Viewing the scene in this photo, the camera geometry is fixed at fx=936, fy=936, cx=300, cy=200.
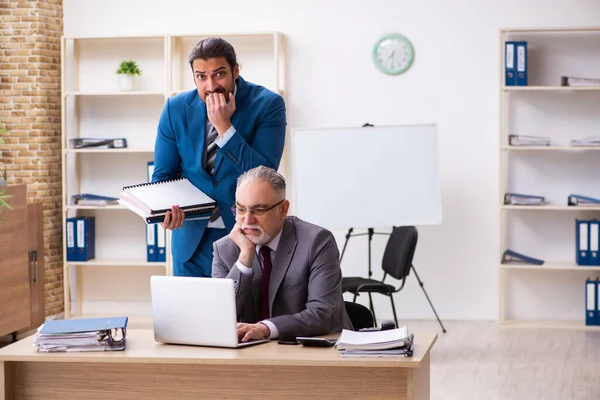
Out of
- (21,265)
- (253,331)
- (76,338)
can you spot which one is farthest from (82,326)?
(21,265)

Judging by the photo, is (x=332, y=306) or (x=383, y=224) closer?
(x=332, y=306)

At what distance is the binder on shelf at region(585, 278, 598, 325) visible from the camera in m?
7.18

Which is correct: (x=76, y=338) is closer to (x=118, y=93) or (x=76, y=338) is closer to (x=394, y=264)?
(x=394, y=264)

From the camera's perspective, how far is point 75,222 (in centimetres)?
782

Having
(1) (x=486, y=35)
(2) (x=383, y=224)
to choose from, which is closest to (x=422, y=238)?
(2) (x=383, y=224)

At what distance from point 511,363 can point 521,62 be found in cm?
240

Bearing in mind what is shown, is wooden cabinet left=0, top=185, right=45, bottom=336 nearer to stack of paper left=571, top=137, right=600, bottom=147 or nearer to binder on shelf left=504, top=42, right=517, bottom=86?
binder on shelf left=504, top=42, right=517, bottom=86

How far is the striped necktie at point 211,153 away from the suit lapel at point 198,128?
24 millimetres

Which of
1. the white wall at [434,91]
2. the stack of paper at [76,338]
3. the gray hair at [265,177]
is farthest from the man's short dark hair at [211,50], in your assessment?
the white wall at [434,91]

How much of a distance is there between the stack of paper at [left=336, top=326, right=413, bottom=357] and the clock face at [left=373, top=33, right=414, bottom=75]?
504 centimetres

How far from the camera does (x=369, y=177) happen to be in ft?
22.7

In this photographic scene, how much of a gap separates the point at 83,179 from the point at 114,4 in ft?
4.98

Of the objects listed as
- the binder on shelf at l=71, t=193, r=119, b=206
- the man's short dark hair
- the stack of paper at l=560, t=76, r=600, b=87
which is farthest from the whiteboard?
the man's short dark hair

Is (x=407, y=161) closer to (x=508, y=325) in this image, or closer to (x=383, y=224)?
(x=383, y=224)
